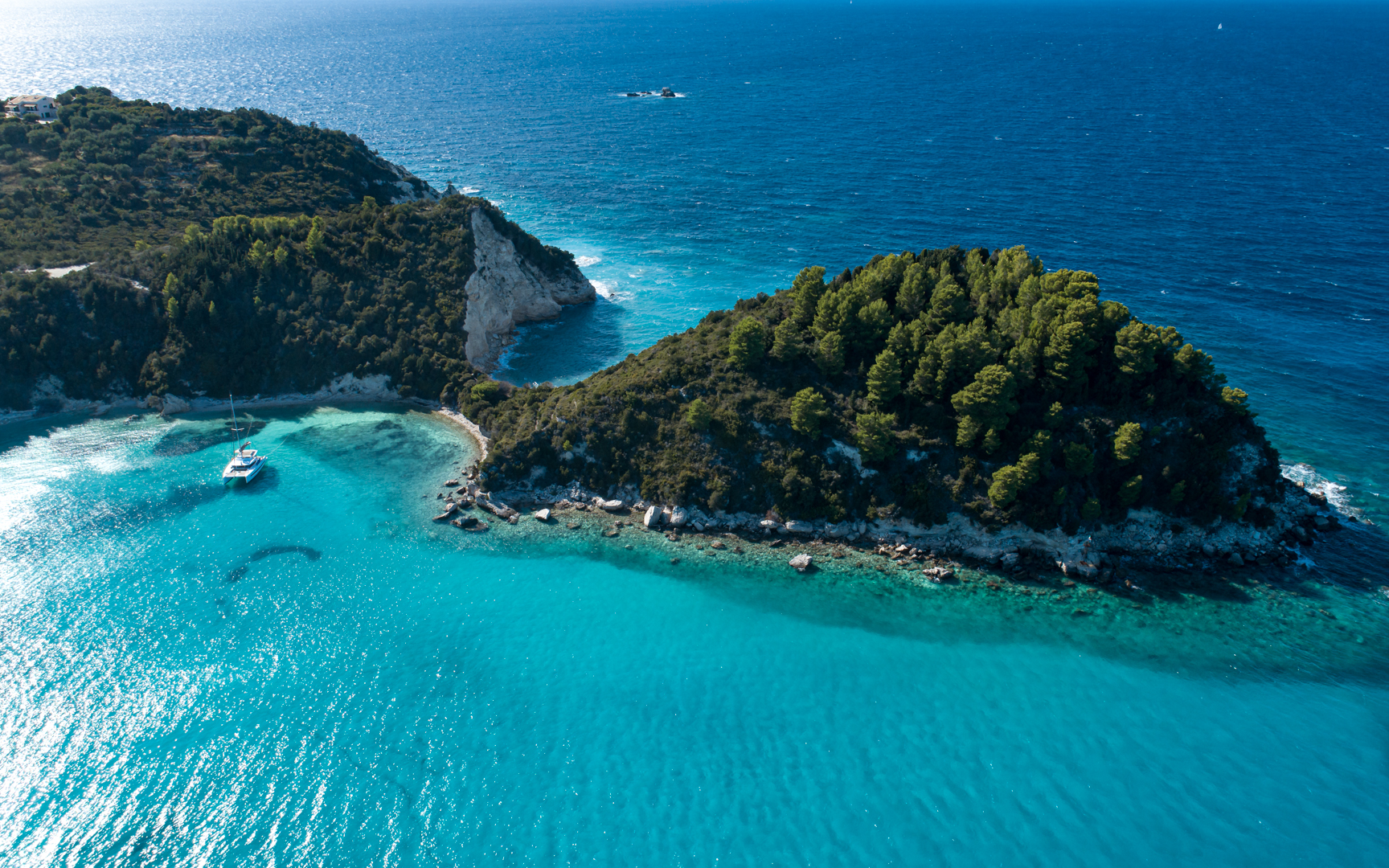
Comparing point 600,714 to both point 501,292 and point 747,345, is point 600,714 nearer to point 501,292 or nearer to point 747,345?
point 747,345

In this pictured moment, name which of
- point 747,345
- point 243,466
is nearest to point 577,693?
point 747,345

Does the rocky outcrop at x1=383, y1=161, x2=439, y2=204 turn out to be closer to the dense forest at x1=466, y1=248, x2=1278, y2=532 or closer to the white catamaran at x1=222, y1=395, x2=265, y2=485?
the white catamaran at x1=222, y1=395, x2=265, y2=485

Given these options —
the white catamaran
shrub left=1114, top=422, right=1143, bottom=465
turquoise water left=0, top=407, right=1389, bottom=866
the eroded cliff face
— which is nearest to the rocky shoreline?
turquoise water left=0, top=407, right=1389, bottom=866

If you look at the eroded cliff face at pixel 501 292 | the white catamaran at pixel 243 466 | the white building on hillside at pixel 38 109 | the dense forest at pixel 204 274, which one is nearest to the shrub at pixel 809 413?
the dense forest at pixel 204 274

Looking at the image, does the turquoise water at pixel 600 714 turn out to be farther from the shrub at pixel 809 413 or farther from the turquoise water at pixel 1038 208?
the turquoise water at pixel 1038 208

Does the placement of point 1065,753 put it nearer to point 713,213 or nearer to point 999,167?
point 713,213
